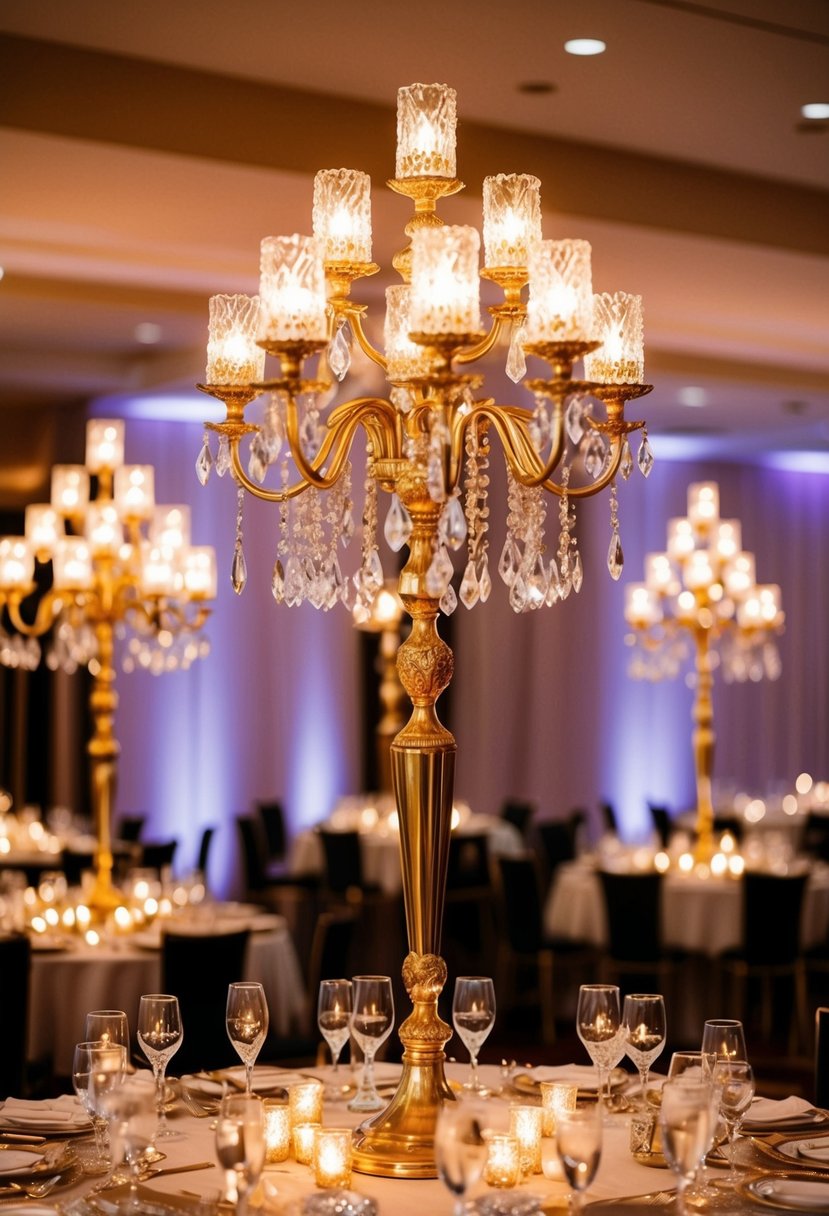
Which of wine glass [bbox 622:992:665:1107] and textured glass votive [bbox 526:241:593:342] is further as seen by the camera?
wine glass [bbox 622:992:665:1107]

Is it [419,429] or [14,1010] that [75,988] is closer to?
[14,1010]

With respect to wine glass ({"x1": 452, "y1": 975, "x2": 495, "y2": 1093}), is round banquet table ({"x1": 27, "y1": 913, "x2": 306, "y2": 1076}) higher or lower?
lower

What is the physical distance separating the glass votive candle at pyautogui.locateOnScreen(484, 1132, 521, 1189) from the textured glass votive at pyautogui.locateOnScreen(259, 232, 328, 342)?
4.11ft

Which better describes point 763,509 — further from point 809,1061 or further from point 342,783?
point 809,1061

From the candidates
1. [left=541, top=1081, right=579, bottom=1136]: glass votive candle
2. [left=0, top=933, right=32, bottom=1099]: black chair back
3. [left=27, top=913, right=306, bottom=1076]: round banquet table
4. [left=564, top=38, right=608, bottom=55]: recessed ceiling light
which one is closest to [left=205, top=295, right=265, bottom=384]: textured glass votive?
[left=541, top=1081, right=579, bottom=1136]: glass votive candle

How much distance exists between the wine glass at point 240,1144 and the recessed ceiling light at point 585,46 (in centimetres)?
414

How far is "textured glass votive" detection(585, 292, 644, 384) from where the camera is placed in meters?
3.00

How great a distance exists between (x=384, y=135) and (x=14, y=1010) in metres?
3.43

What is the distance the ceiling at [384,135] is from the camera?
216 inches

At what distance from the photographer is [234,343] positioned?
305 centimetres

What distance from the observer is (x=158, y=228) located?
7191 mm

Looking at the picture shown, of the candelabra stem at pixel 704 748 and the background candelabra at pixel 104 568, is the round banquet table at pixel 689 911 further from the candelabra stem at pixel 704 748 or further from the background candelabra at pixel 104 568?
the background candelabra at pixel 104 568

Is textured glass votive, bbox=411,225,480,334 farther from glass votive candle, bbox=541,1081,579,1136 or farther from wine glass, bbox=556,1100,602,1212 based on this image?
glass votive candle, bbox=541,1081,579,1136

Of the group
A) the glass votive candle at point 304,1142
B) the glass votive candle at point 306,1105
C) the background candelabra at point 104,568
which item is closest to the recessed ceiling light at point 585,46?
the background candelabra at point 104,568
